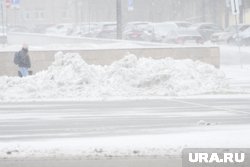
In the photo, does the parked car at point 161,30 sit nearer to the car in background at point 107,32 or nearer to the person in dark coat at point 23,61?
the car in background at point 107,32

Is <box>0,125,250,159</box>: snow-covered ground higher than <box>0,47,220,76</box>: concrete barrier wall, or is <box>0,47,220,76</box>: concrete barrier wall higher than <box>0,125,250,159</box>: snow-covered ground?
<box>0,47,220,76</box>: concrete barrier wall

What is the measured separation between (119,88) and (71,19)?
81.7m

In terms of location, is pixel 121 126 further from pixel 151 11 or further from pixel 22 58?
pixel 151 11

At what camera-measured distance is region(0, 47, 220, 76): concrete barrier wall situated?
25.3m

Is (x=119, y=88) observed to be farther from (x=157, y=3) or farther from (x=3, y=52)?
(x=157, y=3)

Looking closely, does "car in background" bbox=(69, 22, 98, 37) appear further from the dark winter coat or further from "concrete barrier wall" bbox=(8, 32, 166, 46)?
the dark winter coat

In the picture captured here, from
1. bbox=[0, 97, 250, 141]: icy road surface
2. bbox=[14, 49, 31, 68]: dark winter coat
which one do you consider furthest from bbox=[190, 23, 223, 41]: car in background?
bbox=[0, 97, 250, 141]: icy road surface

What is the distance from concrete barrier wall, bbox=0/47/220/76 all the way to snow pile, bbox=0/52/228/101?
11.2 feet

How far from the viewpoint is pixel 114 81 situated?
21500mm

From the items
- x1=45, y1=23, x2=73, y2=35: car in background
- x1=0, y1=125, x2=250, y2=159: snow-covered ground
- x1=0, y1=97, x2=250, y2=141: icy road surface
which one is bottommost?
x1=0, y1=97, x2=250, y2=141: icy road surface

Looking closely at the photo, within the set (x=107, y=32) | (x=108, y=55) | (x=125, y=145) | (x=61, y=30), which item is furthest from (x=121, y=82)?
(x=61, y=30)

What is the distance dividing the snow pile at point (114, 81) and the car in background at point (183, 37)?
65.1ft

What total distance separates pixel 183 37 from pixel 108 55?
17280 millimetres

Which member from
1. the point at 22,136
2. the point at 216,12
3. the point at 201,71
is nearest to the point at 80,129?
the point at 22,136
